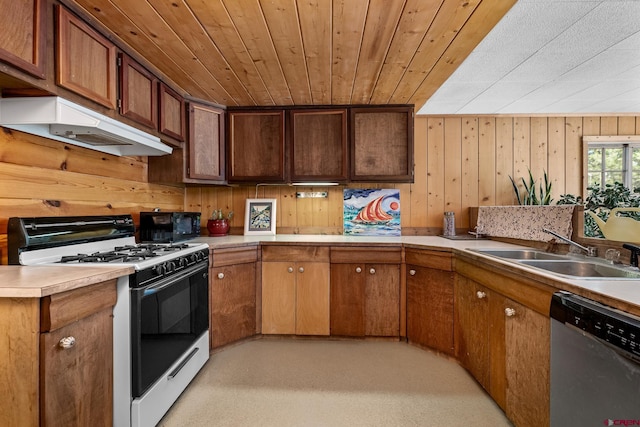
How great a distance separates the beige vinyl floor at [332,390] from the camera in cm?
166

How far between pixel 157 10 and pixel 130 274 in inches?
51.0

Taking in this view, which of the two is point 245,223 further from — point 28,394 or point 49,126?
point 28,394

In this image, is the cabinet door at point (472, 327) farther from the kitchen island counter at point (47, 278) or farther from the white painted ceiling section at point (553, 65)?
the kitchen island counter at point (47, 278)

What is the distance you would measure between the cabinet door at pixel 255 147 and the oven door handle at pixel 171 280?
1.04 m

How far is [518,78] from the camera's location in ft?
7.97

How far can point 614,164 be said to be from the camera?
3.32m

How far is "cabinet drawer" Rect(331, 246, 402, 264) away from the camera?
8.39ft

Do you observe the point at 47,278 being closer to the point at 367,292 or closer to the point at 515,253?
the point at 367,292

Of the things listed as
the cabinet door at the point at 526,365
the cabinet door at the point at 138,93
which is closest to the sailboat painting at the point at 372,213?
the cabinet door at the point at 526,365

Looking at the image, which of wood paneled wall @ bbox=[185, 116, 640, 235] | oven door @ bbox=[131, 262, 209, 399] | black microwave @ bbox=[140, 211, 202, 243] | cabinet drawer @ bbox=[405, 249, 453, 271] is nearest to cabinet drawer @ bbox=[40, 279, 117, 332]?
oven door @ bbox=[131, 262, 209, 399]

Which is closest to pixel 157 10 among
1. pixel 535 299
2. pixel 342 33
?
pixel 342 33

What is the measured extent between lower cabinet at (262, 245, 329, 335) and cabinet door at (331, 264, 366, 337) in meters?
0.07

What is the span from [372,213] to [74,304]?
2.52 meters

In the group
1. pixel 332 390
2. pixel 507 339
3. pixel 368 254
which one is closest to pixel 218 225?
pixel 368 254
